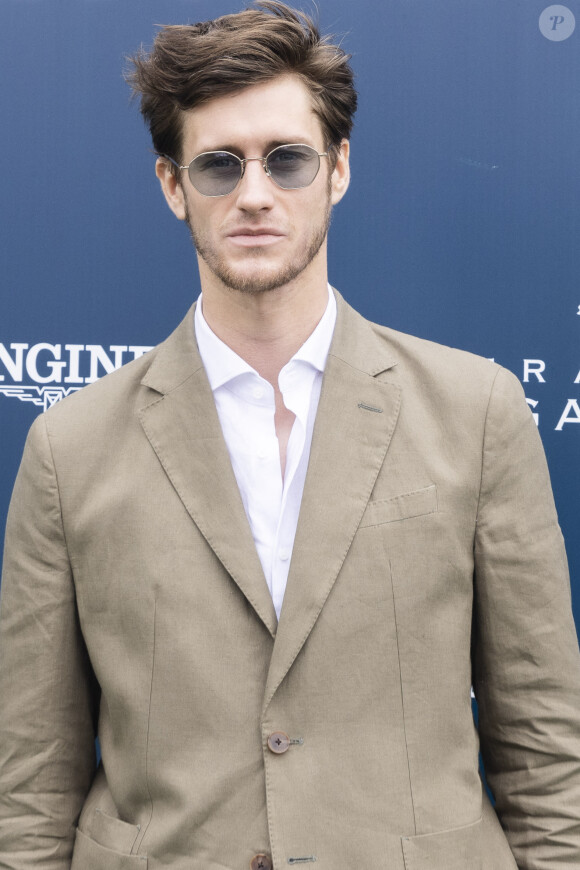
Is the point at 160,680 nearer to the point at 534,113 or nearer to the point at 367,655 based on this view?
the point at 367,655

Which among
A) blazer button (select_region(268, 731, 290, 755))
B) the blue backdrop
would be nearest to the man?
blazer button (select_region(268, 731, 290, 755))

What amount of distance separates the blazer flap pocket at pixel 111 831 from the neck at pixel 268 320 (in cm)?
72

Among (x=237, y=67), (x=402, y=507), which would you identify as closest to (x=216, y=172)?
(x=237, y=67)

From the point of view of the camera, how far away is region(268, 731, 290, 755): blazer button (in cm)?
136

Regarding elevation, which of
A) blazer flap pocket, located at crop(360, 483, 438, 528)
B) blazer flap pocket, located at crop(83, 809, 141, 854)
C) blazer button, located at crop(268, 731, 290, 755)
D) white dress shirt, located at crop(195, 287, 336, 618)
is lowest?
blazer flap pocket, located at crop(83, 809, 141, 854)

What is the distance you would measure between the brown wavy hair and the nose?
129 millimetres

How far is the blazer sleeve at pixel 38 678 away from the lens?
4.89 ft

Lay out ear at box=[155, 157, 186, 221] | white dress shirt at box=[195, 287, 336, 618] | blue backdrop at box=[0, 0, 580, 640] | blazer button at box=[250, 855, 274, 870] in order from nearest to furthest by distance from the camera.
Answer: blazer button at box=[250, 855, 274, 870]
white dress shirt at box=[195, 287, 336, 618]
ear at box=[155, 157, 186, 221]
blue backdrop at box=[0, 0, 580, 640]

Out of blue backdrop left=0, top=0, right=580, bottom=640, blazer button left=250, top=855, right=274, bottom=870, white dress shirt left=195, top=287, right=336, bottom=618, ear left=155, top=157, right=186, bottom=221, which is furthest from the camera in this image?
blue backdrop left=0, top=0, right=580, bottom=640

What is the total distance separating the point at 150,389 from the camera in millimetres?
1560

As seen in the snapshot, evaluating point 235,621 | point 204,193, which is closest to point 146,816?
point 235,621

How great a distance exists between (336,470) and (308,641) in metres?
0.26

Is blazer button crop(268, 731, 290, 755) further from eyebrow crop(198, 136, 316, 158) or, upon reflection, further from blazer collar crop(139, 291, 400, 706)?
eyebrow crop(198, 136, 316, 158)

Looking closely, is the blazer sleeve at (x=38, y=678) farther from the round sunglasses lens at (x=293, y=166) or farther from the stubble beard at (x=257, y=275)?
the round sunglasses lens at (x=293, y=166)
